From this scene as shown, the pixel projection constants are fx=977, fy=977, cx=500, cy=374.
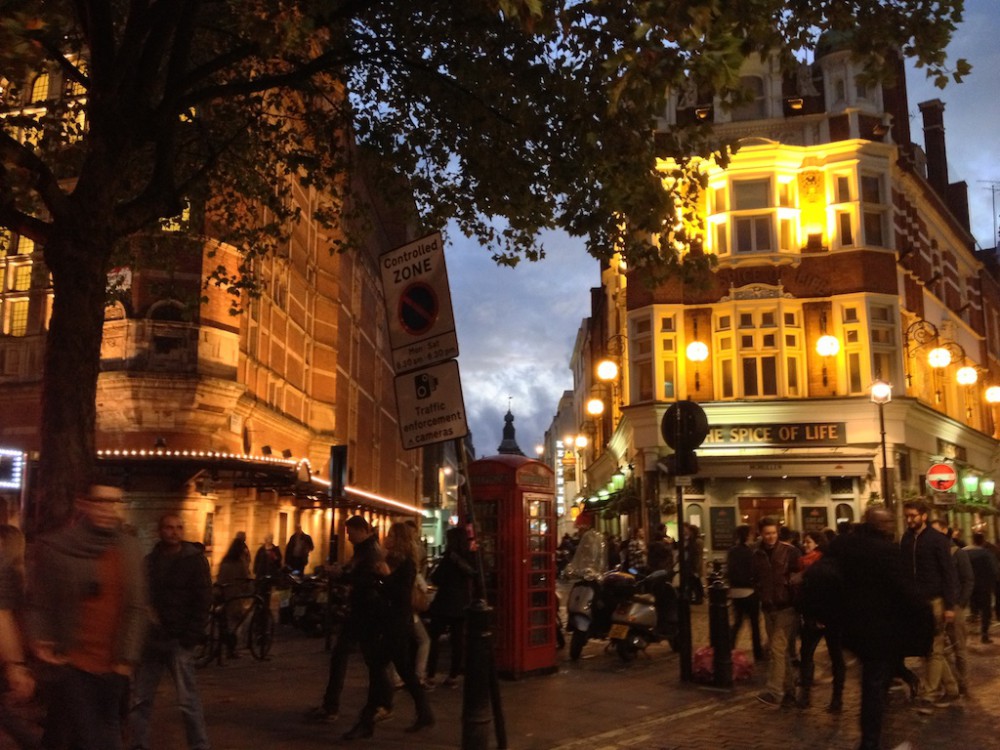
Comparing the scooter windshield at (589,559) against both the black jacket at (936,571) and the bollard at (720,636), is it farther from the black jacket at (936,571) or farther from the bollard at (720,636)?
the black jacket at (936,571)

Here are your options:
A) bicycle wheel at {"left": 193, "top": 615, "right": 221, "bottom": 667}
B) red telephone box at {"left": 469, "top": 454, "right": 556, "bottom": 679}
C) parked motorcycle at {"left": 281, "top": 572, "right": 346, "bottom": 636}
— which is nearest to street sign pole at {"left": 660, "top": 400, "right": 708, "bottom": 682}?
red telephone box at {"left": 469, "top": 454, "right": 556, "bottom": 679}

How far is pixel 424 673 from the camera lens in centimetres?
1096

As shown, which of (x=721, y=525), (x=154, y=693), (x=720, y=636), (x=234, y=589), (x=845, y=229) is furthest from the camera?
(x=845, y=229)

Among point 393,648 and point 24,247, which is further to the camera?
point 24,247

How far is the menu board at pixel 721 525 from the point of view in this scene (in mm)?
25172

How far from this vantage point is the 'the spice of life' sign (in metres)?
24.8

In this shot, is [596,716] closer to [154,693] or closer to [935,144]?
[154,693]

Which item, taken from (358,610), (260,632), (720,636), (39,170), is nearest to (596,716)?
(720,636)

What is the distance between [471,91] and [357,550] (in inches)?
220

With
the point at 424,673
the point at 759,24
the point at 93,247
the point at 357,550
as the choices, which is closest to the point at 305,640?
the point at 424,673

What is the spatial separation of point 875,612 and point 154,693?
5047 millimetres

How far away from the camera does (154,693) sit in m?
6.94

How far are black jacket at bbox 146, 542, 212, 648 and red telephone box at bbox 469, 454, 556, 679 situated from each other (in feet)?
14.6

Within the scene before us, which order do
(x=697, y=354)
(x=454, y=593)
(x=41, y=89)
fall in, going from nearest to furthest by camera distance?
(x=454, y=593)
(x=41, y=89)
(x=697, y=354)
